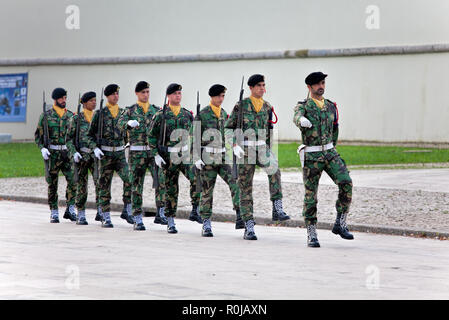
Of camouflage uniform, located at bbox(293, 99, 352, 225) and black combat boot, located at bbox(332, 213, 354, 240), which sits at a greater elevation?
camouflage uniform, located at bbox(293, 99, 352, 225)

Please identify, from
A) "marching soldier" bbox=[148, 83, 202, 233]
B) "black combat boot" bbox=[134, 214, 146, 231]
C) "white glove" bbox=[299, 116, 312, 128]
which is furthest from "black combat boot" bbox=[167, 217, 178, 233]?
"white glove" bbox=[299, 116, 312, 128]

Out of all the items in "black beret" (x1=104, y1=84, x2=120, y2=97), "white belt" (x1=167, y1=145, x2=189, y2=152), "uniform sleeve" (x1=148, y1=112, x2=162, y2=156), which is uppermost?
"black beret" (x1=104, y1=84, x2=120, y2=97)

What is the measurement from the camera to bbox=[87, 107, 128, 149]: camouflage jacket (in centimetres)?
1512

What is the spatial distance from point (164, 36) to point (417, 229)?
80.1 ft

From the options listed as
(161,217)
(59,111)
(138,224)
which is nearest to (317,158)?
(138,224)

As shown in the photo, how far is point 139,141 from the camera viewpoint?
14953mm

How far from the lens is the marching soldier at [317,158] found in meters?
12.2

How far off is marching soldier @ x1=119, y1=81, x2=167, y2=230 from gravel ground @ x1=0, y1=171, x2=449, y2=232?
208cm

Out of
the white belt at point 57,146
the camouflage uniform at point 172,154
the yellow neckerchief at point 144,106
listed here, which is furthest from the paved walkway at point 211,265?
the yellow neckerchief at point 144,106

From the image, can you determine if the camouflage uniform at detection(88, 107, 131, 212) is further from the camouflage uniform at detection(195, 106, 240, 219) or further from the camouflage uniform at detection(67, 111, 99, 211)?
the camouflage uniform at detection(195, 106, 240, 219)

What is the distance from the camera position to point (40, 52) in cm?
4078

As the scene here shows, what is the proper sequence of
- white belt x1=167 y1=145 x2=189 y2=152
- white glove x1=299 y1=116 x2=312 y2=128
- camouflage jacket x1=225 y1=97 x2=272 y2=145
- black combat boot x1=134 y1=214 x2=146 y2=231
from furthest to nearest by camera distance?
black combat boot x1=134 y1=214 x2=146 y2=231 → white belt x1=167 y1=145 x2=189 y2=152 → camouflage jacket x1=225 y1=97 x2=272 y2=145 → white glove x1=299 y1=116 x2=312 y2=128

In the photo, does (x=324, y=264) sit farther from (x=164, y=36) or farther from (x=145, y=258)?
(x=164, y=36)
